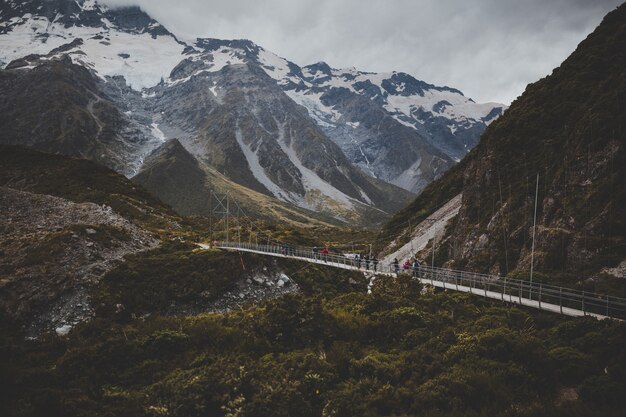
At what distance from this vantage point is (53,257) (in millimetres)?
36719

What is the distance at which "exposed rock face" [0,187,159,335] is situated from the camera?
3070 cm

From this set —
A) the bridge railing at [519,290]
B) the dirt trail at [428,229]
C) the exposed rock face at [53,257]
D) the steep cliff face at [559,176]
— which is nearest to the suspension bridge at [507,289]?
the bridge railing at [519,290]

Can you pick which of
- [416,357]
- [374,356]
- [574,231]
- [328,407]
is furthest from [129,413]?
[574,231]

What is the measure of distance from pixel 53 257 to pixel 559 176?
52.1 m

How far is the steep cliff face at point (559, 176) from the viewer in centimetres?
3631

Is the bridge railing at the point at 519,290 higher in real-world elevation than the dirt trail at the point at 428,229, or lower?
lower

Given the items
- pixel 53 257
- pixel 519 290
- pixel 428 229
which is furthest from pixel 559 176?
pixel 53 257

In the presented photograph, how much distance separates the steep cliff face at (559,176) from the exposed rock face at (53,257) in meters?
41.1

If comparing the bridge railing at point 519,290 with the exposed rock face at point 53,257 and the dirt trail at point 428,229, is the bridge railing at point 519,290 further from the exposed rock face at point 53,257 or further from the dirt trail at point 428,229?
the dirt trail at point 428,229

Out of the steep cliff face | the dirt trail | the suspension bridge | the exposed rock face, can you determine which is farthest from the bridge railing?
the dirt trail

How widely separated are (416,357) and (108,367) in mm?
17678

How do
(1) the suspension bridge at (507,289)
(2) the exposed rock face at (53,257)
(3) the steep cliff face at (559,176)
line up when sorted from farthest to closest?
1. (3) the steep cliff face at (559,176)
2. (2) the exposed rock face at (53,257)
3. (1) the suspension bridge at (507,289)

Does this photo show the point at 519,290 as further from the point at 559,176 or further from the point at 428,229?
the point at 428,229

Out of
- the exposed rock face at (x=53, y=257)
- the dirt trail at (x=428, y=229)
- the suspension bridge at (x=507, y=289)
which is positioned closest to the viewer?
the suspension bridge at (x=507, y=289)
